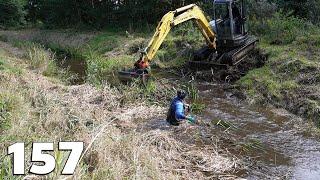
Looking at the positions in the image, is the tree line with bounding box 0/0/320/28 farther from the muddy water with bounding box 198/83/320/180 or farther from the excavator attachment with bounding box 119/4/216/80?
the muddy water with bounding box 198/83/320/180

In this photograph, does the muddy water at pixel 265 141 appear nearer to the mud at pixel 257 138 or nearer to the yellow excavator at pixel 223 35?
the mud at pixel 257 138

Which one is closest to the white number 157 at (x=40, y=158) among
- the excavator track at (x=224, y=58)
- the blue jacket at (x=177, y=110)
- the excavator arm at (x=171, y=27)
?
the blue jacket at (x=177, y=110)

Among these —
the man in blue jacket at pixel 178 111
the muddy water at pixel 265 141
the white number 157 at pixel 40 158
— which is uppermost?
the white number 157 at pixel 40 158

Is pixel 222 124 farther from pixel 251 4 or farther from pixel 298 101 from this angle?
pixel 251 4

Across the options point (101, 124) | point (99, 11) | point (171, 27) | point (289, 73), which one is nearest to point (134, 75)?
point (171, 27)

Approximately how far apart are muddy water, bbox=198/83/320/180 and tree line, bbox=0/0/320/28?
30.4ft

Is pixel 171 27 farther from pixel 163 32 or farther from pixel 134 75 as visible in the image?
pixel 134 75

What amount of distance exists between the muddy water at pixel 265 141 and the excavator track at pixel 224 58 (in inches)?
99.9

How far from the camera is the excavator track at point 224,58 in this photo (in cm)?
1542

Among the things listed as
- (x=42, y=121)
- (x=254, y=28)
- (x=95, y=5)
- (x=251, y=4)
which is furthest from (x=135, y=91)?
(x=95, y=5)

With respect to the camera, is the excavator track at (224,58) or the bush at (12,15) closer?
the excavator track at (224,58)

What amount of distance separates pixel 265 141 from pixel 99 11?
60.6 ft

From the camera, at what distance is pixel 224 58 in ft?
51.0

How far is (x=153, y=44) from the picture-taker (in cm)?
1350
